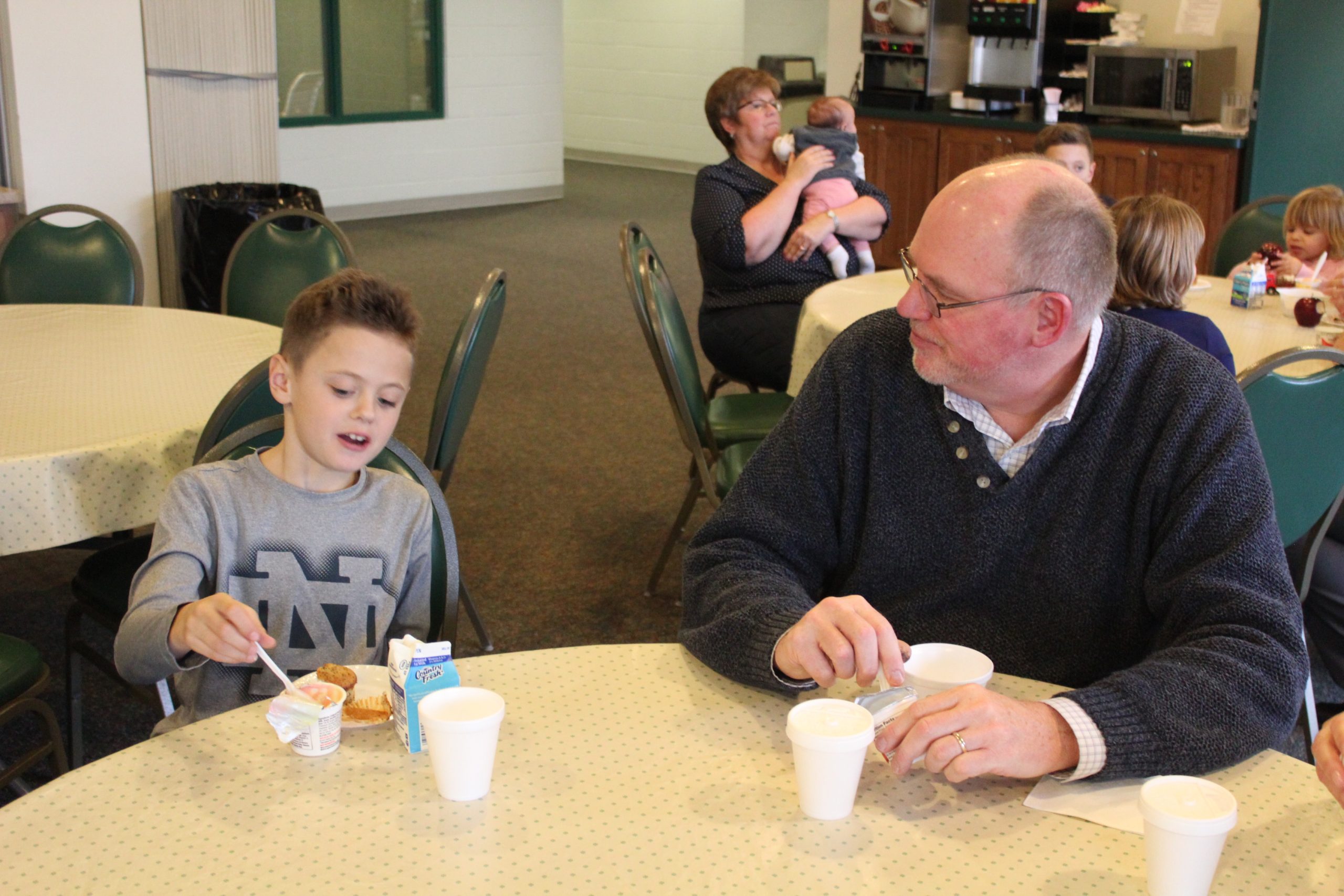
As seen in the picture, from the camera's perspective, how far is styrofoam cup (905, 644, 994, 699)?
4.35 feet

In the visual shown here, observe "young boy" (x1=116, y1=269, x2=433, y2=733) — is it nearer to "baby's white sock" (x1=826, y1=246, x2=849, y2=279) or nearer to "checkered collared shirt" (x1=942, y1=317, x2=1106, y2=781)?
"checkered collared shirt" (x1=942, y1=317, x2=1106, y2=781)

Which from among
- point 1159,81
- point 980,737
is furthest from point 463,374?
point 1159,81

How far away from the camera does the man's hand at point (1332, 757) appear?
1.17 meters

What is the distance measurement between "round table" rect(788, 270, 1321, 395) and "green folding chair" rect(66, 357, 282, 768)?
1232 millimetres

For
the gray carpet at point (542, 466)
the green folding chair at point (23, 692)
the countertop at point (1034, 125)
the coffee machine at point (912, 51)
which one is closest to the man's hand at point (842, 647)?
the green folding chair at point (23, 692)

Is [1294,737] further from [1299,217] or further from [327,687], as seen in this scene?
[327,687]

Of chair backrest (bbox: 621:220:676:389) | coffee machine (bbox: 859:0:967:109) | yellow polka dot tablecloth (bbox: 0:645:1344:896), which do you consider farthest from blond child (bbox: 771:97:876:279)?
coffee machine (bbox: 859:0:967:109)

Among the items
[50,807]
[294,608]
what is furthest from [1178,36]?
[50,807]

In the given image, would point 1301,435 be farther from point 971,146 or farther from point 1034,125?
point 971,146

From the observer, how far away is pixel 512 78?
1038 centimetres

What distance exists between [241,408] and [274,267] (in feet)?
5.41

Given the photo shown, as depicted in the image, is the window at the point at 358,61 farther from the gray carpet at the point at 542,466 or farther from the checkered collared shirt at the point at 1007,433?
the checkered collared shirt at the point at 1007,433

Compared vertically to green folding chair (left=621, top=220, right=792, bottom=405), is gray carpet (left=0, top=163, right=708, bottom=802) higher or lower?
lower

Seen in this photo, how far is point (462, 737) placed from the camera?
1.17 m
